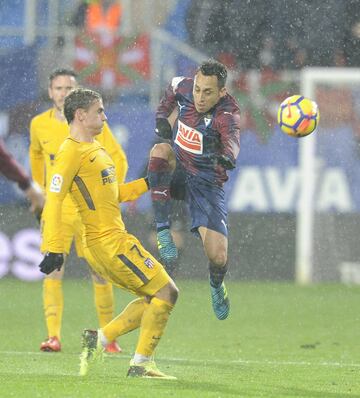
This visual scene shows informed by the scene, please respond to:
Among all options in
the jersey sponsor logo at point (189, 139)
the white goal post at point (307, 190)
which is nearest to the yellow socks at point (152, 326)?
the jersey sponsor logo at point (189, 139)

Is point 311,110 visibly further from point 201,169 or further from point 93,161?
point 93,161

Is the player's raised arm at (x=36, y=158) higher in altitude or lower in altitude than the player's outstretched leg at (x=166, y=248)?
higher

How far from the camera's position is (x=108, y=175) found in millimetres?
8172

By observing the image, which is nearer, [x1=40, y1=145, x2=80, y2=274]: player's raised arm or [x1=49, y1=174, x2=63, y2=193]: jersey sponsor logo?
[x1=40, y1=145, x2=80, y2=274]: player's raised arm

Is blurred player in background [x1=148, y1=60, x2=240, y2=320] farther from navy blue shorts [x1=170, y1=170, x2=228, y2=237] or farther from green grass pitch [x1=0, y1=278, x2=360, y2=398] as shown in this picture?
green grass pitch [x1=0, y1=278, x2=360, y2=398]

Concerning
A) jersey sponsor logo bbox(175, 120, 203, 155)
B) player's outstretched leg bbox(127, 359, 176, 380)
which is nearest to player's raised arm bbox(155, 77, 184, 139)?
jersey sponsor logo bbox(175, 120, 203, 155)

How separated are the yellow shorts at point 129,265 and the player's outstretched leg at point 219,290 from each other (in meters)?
1.46

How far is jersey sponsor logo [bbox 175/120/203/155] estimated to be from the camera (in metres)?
9.40

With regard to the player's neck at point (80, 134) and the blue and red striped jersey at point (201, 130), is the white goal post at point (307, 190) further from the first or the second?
the player's neck at point (80, 134)

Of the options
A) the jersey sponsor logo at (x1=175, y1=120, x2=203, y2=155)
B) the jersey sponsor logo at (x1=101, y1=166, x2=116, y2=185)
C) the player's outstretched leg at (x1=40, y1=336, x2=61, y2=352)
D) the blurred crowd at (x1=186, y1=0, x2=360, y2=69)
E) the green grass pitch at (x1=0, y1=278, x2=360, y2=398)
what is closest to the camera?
the green grass pitch at (x1=0, y1=278, x2=360, y2=398)

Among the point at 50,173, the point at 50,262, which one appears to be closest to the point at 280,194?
the point at 50,173

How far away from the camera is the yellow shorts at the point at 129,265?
26.3ft

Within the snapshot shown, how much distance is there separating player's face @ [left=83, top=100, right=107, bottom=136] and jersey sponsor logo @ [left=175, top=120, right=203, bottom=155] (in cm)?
129

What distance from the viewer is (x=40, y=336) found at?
37.2ft
